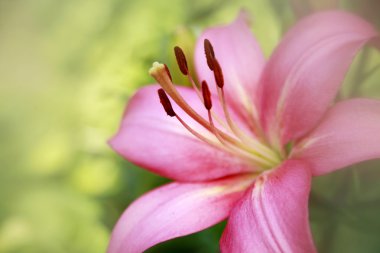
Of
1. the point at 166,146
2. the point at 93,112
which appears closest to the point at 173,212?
the point at 166,146

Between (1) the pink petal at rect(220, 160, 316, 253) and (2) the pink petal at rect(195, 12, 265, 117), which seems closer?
(1) the pink petal at rect(220, 160, 316, 253)

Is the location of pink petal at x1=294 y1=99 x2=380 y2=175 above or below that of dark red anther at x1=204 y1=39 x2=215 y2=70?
below

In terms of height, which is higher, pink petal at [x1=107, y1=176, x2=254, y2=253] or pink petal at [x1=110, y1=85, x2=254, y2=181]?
pink petal at [x1=110, y1=85, x2=254, y2=181]

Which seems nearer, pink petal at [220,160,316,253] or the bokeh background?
pink petal at [220,160,316,253]

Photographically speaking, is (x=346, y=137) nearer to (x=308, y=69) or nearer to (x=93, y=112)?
(x=308, y=69)

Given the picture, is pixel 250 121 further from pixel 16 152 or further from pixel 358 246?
pixel 16 152

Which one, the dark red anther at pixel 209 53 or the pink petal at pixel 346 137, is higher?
the dark red anther at pixel 209 53

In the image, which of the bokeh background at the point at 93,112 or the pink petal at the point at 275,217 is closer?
the pink petal at the point at 275,217
